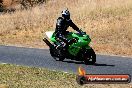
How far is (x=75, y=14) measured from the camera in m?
27.4

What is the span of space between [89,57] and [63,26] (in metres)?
1.61

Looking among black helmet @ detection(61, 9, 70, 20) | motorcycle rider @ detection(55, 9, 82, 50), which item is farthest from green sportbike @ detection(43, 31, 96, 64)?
black helmet @ detection(61, 9, 70, 20)

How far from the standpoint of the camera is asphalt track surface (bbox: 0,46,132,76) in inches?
586

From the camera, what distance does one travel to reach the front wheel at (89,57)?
1570 centimetres

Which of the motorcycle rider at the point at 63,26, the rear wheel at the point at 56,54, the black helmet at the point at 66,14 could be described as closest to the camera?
the black helmet at the point at 66,14

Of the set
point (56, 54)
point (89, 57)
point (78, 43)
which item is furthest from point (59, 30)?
point (89, 57)

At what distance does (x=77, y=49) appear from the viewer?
15906 millimetres

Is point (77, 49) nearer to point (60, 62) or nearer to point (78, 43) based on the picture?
point (78, 43)

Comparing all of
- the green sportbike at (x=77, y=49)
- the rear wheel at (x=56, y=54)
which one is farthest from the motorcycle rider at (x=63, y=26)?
the rear wheel at (x=56, y=54)

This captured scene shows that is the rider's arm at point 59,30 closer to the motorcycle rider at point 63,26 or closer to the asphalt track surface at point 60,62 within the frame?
the motorcycle rider at point 63,26

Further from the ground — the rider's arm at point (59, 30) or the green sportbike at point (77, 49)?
the rider's arm at point (59, 30)

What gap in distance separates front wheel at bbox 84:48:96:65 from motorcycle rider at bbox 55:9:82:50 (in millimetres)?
Result: 783

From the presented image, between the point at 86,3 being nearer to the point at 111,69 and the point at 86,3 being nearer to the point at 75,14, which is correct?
the point at 75,14

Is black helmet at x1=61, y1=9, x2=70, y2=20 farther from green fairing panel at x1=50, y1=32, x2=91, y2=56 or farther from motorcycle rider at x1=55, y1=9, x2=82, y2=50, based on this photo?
green fairing panel at x1=50, y1=32, x2=91, y2=56
